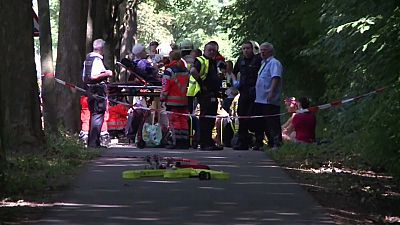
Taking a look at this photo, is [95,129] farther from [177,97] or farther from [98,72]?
[177,97]

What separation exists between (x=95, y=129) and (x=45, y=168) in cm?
451

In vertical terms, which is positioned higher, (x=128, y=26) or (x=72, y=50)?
(x=128, y=26)

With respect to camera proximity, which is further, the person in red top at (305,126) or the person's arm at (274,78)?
the person in red top at (305,126)

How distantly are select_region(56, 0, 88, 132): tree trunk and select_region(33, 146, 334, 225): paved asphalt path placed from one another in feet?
16.9

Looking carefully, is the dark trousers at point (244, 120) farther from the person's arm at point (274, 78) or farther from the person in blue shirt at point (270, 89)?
the person's arm at point (274, 78)

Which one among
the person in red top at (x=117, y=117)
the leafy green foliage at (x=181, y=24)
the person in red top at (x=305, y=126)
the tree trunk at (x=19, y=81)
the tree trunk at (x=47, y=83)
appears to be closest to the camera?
the tree trunk at (x=19, y=81)

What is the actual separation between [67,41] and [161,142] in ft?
9.47

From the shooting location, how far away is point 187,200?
10266 millimetres

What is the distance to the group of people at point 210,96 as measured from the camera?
671 inches

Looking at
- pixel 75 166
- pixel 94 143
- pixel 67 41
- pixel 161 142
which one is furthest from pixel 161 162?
pixel 67 41

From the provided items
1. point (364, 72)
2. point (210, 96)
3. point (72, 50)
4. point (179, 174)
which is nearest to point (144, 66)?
point (72, 50)

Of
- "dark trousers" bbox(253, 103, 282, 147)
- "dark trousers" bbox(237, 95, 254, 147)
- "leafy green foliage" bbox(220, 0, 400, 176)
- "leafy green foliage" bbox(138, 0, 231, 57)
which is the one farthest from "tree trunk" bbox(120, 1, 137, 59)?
"leafy green foliage" bbox(138, 0, 231, 57)

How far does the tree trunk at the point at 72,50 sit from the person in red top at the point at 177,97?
83.4 inches

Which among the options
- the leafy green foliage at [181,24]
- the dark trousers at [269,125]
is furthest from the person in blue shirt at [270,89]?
the leafy green foliage at [181,24]
